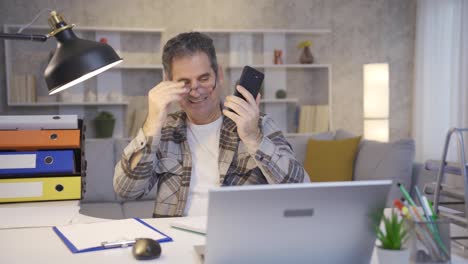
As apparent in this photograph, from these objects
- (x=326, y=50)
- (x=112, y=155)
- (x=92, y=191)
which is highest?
(x=326, y=50)

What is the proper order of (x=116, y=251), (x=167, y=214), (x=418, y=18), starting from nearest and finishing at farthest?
(x=116, y=251) → (x=167, y=214) → (x=418, y=18)

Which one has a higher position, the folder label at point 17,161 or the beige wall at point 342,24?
the beige wall at point 342,24

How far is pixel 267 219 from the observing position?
0.88 meters

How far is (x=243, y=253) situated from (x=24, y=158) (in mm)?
965

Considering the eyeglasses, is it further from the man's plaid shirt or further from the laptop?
the laptop

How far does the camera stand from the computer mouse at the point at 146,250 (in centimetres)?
109

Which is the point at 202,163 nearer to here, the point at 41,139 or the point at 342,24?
the point at 41,139

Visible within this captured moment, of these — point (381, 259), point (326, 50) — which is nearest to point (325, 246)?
point (381, 259)

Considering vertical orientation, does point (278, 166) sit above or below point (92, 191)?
above

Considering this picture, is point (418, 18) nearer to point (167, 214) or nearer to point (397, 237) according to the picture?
point (167, 214)

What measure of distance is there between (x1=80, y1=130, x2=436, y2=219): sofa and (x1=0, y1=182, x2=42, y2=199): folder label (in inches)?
69.3

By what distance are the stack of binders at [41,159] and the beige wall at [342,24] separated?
3386 millimetres

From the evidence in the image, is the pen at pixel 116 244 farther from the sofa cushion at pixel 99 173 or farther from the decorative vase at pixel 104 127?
the decorative vase at pixel 104 127

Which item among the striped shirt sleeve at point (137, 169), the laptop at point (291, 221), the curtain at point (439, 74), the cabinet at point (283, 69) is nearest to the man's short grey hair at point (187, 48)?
the striped shirt sleeve at point (137, 169)
